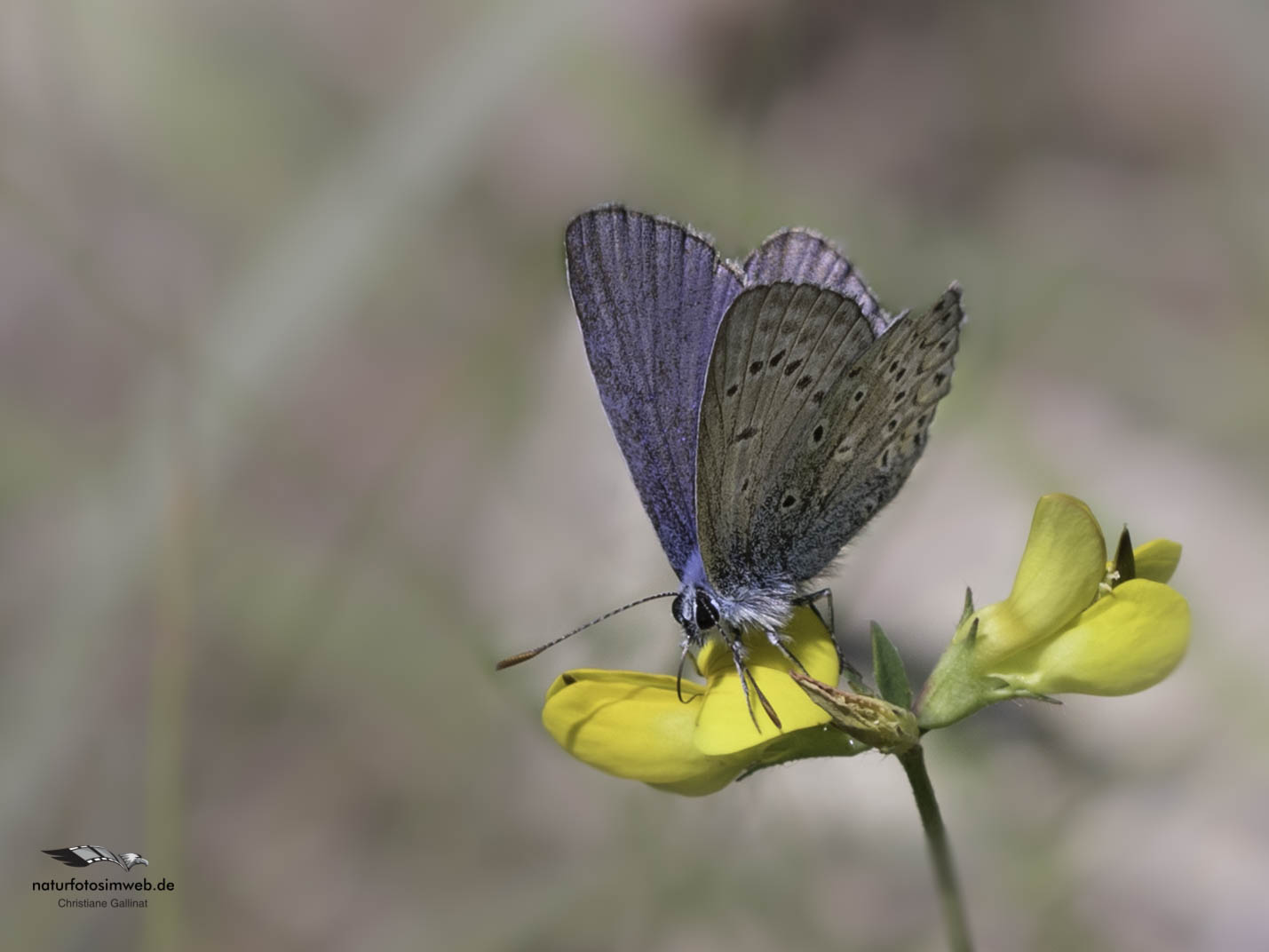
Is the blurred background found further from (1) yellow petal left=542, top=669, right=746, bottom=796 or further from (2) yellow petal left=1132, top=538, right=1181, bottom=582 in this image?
(1) yellow petal left=542, top=669, right=746, bottom=796

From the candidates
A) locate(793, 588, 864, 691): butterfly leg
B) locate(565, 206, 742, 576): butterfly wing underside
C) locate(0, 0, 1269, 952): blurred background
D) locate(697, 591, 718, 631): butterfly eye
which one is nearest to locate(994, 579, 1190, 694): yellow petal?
locate(793, 588, 864, 691): butterfly leg

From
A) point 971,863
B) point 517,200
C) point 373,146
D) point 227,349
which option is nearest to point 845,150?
point 517,200

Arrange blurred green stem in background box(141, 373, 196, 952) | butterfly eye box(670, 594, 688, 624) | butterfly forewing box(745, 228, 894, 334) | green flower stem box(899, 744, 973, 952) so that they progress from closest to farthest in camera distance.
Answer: green flower stem box(899, 744, 973, 952), butterfly eye box(670, 594, 688, 624), butterfly forewing box(745, 228, 894, 334), blurred green stem in background box(141, 373, 196, 952)

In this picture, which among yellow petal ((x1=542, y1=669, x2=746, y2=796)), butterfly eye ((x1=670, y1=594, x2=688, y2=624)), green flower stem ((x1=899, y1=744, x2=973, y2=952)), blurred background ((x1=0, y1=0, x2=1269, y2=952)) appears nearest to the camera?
green flower stem ((x1=899, y1=744, x2=973, y2=952))

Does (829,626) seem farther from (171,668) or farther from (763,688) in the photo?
(171,668)

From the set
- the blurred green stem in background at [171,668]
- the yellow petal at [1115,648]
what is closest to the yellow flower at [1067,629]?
the yellow petal at [1115,648]

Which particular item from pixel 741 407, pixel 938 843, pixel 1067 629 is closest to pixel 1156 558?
pixel 1067 629

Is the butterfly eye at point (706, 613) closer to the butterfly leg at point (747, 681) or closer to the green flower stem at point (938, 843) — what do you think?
the butterfly leg at point (747, 681)
